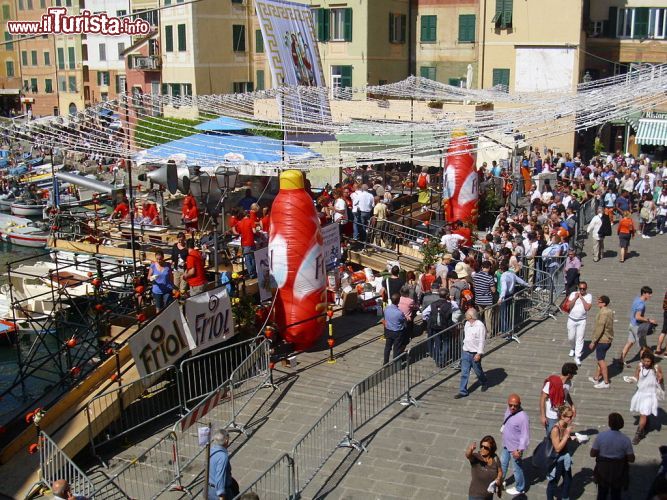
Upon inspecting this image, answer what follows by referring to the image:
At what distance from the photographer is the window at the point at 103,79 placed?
218 ft

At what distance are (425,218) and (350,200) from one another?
13.8 feet

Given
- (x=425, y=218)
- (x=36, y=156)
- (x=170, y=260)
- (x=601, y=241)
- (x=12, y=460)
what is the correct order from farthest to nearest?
(x=36, y=156), (x=425, y=218), (x=601, y=241), (x=170, y=260), (x=12, y=460)

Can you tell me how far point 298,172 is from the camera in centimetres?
1680

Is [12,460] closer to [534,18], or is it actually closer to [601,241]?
[601,241]

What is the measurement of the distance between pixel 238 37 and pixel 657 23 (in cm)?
2548

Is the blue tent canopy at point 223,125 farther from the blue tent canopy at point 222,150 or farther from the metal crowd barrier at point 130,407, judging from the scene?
the metal crowd barrier at point 130,407

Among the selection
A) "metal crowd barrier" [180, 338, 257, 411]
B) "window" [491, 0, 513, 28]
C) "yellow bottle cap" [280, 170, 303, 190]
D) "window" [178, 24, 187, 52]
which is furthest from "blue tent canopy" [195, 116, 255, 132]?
"window" [178, 24, 187, 52]

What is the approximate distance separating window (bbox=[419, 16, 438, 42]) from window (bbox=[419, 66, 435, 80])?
1588 mm

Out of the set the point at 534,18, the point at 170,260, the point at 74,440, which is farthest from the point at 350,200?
the point at 534,18

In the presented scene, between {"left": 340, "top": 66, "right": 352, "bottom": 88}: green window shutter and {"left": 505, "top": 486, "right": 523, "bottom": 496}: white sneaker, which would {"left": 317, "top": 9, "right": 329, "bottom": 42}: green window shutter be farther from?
{"left": 505, "top": 486, "right": 523, "bottom": 496}: white sneaker

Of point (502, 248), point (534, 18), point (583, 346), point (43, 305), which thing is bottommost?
point (43, 305)

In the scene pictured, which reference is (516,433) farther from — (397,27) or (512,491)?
(397,27)

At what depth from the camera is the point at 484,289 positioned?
55.1 feet

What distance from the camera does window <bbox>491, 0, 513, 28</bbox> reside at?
43.4 m
